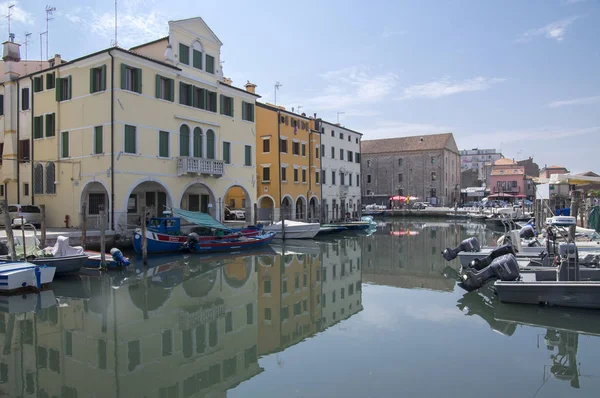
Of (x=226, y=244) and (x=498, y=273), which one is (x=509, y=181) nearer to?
(x=226, y=244)

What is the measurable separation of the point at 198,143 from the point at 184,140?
1.09m

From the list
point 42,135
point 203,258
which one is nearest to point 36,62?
point 42,135

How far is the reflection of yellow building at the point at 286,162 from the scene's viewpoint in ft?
114

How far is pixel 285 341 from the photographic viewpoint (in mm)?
9867

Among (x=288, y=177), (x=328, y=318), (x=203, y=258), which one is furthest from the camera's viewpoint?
(x=288, y=177)

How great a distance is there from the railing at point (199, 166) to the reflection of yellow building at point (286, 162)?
7.97 m

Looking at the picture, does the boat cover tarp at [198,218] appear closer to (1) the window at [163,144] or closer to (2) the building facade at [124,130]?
(2) the building facade at [124,130]

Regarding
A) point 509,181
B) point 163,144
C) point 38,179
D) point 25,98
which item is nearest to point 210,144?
point 163,144

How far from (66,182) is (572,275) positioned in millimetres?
21993

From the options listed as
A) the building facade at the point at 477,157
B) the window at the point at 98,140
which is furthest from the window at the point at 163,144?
the building facade at the point at 477,157

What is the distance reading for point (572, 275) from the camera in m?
11.9

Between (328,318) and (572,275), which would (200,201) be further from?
(572,275)

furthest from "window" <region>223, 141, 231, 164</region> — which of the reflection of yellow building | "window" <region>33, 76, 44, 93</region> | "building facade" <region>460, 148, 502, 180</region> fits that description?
"building facade" <region>460, 148, 502, 180</region>

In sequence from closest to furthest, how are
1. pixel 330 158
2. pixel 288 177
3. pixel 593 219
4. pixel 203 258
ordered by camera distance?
pixel 203 258, pixel 593 219, pixel 288 177, pixel 330 158
